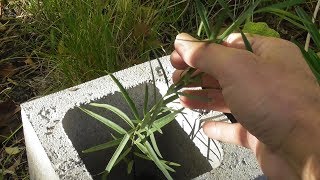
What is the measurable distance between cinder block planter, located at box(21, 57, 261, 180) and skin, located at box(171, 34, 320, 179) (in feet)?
0.77

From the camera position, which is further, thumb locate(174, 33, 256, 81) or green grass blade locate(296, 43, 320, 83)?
green grass blade locate(296, 43, 320, 83)

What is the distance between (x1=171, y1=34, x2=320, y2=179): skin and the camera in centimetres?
106

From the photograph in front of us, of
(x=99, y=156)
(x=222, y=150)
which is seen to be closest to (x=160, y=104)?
(x=222, y=150)

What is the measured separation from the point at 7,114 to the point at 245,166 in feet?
3.38

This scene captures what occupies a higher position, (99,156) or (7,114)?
(7,114)

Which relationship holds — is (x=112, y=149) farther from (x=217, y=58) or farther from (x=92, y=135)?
(x=217, y=58)

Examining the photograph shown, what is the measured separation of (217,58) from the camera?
1.09 metres

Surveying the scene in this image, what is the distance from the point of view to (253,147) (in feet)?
4.30

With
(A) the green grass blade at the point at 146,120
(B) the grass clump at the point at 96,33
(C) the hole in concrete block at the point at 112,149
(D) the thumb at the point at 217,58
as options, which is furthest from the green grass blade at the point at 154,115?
(B) the grass clump at the point at 96,33

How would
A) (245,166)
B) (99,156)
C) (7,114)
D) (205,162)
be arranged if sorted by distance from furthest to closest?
(7,114)
(99,156)
(205,162)
(245,166)

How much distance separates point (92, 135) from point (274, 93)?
59 cm

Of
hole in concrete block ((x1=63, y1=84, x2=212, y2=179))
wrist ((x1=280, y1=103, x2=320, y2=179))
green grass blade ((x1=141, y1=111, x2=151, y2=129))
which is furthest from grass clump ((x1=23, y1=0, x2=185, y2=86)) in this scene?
wrist ((x1=280, y1=103, x2=320, y2=179))

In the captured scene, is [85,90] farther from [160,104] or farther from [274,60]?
[274,60]

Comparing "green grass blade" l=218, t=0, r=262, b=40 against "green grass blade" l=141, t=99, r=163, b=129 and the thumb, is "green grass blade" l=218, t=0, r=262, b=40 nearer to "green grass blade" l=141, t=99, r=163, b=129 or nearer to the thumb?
the thumb
